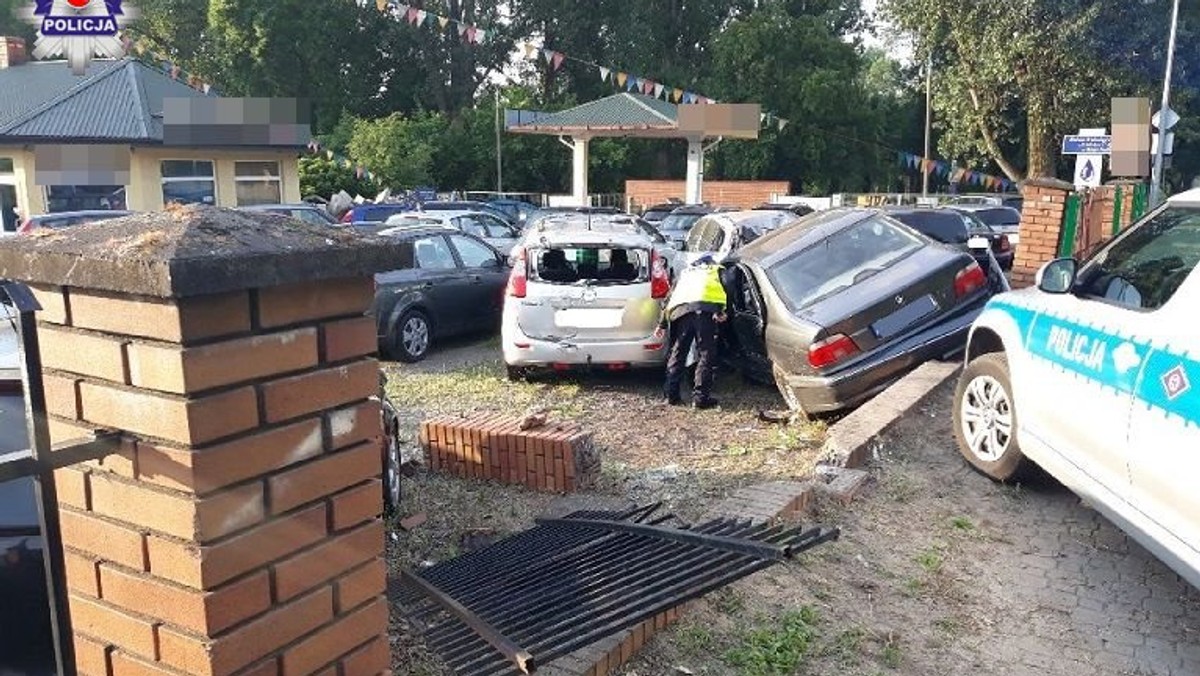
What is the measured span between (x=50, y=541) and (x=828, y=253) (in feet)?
22.2

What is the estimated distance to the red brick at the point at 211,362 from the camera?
5.74 ft

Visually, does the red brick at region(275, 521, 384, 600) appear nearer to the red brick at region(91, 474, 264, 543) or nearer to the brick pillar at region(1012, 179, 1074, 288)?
the red brick at region(91, 474, 264, 543)

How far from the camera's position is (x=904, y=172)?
157 ft

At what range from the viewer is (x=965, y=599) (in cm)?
422

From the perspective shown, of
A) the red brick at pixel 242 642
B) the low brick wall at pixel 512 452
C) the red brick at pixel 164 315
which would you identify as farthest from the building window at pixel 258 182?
the red brick at pixel 242 642

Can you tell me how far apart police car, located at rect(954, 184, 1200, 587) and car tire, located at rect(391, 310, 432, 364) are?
6260 mm

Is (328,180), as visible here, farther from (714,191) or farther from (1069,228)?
(1069,228)

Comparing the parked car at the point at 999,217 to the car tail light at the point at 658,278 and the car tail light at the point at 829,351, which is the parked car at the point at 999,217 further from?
the car tail light at the point at 829,351

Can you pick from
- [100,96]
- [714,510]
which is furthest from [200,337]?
[100,96]

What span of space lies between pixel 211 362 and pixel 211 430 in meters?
0.13

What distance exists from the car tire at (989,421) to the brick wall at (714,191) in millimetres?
32240

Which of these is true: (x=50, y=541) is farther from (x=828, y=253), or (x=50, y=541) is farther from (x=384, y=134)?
(x=384, y=134)

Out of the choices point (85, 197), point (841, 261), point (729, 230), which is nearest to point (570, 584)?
point (841, 261)

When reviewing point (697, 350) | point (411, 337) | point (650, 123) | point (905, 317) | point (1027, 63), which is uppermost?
point (1027, 63)
